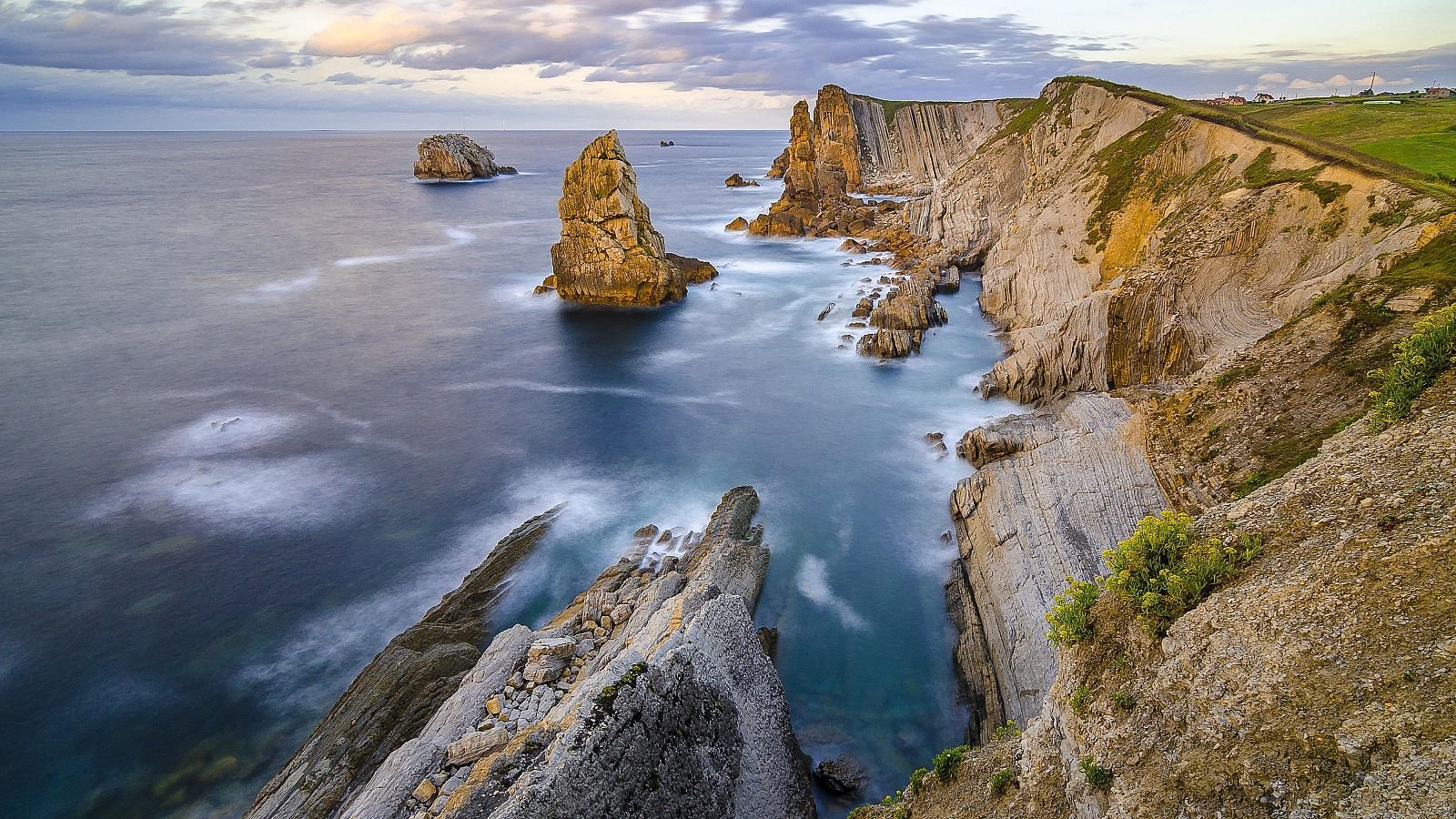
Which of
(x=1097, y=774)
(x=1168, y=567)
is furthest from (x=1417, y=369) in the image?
(x=1097, y=774)

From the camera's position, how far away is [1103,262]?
33844 millimetres

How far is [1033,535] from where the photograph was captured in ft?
57.4

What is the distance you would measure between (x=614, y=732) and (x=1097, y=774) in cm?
614

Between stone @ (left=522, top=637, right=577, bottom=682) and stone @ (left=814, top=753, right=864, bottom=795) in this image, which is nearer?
stone @ (left=814, top=753, right=864, bottom=795)

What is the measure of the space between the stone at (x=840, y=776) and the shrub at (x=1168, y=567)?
706 cm

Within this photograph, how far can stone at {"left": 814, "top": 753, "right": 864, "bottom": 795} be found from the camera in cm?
1373

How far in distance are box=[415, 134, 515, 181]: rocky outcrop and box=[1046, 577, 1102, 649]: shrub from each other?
132 meters

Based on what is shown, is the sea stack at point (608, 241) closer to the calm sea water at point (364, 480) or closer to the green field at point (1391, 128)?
the calm sea water at point (364, 480)

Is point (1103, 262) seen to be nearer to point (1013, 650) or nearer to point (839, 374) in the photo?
point (839, 374)

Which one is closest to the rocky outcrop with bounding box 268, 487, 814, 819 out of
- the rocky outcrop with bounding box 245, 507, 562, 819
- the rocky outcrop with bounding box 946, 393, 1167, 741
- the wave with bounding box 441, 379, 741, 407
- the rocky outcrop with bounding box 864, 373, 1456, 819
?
the rocky outcrop with bounding box 245, 507, 562, 819

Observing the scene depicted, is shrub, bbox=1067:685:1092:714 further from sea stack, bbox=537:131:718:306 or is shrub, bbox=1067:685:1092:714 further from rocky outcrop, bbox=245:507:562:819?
sea stack, bbox=537:131:718:306

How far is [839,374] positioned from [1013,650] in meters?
21.4

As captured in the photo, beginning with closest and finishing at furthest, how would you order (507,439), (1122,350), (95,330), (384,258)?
(1122,350) → (507,439) → (95,330) → (384,258)

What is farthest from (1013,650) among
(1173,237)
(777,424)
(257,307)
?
(257,307)
